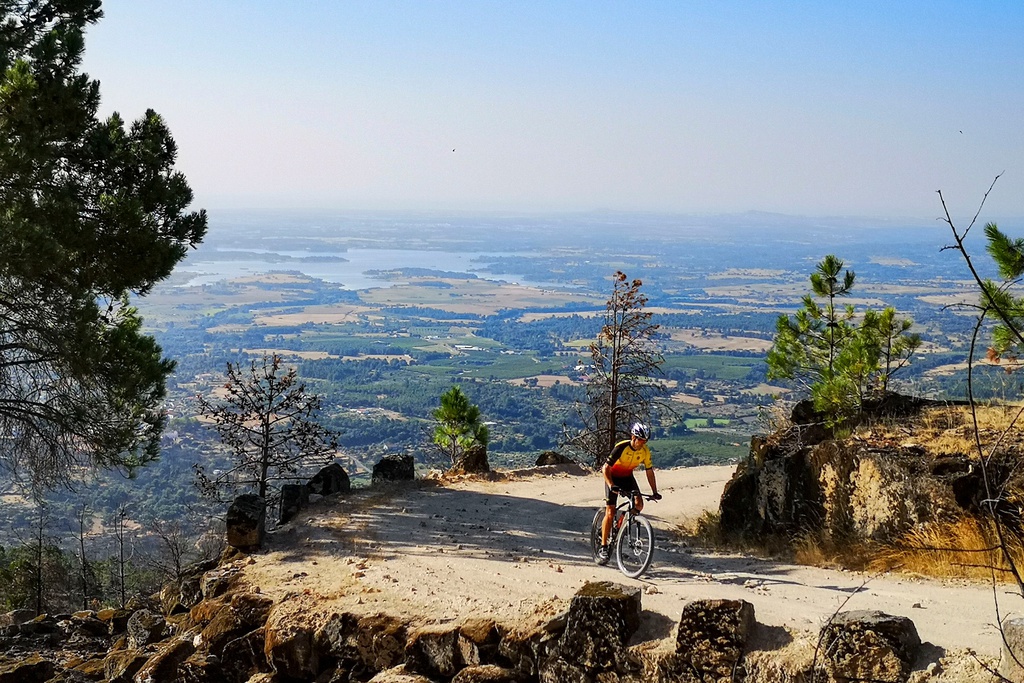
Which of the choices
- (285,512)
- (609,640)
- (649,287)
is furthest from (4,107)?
(649,287)

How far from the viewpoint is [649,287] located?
154500 millimetres

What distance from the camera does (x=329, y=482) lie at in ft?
60.1

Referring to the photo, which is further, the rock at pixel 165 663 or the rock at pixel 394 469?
the rock at pixel 394 469

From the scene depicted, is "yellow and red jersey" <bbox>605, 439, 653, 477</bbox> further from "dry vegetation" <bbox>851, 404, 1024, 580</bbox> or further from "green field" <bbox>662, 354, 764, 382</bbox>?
"green field" <bbox>662, 354, 764, 382</bbox>

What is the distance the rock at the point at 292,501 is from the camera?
55.1 feet

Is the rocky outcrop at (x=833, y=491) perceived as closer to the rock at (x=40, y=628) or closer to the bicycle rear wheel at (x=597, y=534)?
the bicycle rear wheel at (x=597, y=534)

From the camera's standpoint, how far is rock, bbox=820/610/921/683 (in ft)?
24.1

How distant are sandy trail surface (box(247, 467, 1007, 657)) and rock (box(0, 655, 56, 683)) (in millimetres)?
3034

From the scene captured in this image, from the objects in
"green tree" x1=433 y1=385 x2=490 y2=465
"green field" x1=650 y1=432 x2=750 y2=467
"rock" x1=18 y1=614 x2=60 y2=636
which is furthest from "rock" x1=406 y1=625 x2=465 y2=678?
"green field" x1=650 y1=432 x2=750 y2=467

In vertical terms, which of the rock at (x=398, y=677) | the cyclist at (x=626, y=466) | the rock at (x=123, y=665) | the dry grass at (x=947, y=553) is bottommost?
the rock at (x=123, y=665)

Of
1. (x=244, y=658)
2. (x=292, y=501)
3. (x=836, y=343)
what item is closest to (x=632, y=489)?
(x=244, y=658)

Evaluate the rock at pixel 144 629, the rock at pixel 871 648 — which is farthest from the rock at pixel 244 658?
the rock at pixel 871 648

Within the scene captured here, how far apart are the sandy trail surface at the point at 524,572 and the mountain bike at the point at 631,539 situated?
19 centimetres

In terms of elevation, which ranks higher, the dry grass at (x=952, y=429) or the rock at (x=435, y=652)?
the dry grass at (x=952, y=429)
